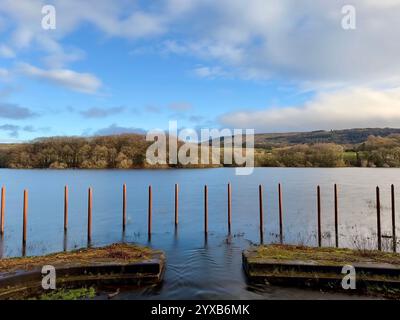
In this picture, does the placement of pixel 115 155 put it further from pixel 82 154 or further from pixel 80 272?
pixel 80 272

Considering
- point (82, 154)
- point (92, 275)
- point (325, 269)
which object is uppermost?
point (82, 154)

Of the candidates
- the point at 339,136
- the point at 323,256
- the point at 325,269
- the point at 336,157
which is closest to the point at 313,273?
the point at 325,269

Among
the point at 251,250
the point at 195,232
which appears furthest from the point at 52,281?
the point at 195,232

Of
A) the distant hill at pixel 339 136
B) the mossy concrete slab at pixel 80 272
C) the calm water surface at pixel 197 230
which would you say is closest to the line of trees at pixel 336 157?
the distant hill at pixel 339 136

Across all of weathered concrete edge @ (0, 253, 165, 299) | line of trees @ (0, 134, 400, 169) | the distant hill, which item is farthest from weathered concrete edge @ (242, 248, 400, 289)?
the distant hill

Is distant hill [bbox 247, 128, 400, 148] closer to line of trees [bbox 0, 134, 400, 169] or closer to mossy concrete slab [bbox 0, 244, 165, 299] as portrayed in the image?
line of trees [bbox 0, 134, 400, 169]

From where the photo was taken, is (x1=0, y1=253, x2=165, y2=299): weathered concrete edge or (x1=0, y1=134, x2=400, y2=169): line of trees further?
(x1=0, y1=134, x2=400, y2=169): line of trees

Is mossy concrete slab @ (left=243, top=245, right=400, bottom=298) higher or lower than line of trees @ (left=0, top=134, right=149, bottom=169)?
lower

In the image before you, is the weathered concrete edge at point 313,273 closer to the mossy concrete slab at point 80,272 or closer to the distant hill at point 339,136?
the mossy concrete slab at point 80,272

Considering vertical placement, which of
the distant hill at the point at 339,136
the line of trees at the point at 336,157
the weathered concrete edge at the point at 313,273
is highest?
the distant hill at the point at 339,136

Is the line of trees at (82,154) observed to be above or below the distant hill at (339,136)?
below
